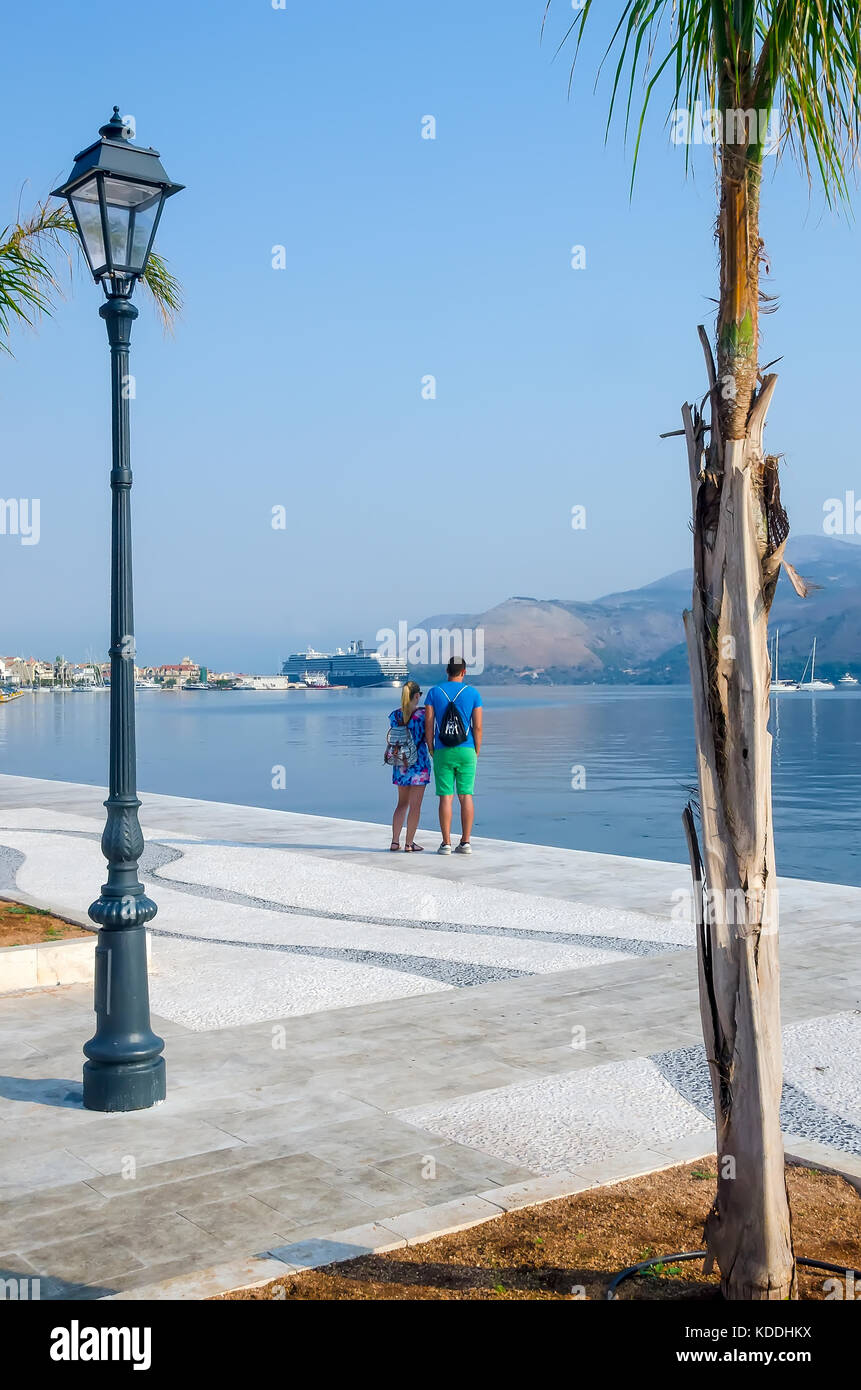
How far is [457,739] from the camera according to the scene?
1238cm

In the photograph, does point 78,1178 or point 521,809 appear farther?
point 521,809

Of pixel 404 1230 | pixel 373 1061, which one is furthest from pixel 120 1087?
pixel 404 1230

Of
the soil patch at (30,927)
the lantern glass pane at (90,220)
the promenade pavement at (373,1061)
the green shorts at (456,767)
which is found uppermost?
the lantern glass pane at (90,220)

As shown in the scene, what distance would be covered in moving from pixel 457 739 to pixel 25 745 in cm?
3641

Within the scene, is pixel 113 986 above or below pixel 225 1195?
above

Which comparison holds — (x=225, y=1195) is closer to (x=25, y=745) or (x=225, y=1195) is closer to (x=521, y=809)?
(x=521, y=809)

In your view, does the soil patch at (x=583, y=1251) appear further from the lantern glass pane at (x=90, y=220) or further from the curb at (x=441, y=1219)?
the lantern glass pane at (x=90, y=220)

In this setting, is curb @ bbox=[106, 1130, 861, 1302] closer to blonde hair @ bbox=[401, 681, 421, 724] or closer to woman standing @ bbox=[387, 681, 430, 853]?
woman standing @ bbox=[387, 681, 430, 853]

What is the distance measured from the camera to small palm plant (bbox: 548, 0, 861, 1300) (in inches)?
128

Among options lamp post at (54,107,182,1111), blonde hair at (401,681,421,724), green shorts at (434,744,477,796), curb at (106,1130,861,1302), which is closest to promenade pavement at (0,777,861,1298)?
curb at (106,1130,861,1302)

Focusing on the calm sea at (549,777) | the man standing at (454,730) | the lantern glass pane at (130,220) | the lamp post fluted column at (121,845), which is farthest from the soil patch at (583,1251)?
the man standing at (454,730)

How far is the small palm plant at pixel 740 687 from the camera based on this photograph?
128 inches

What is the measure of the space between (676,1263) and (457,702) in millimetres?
8811

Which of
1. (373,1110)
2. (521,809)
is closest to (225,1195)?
(373,1110)
